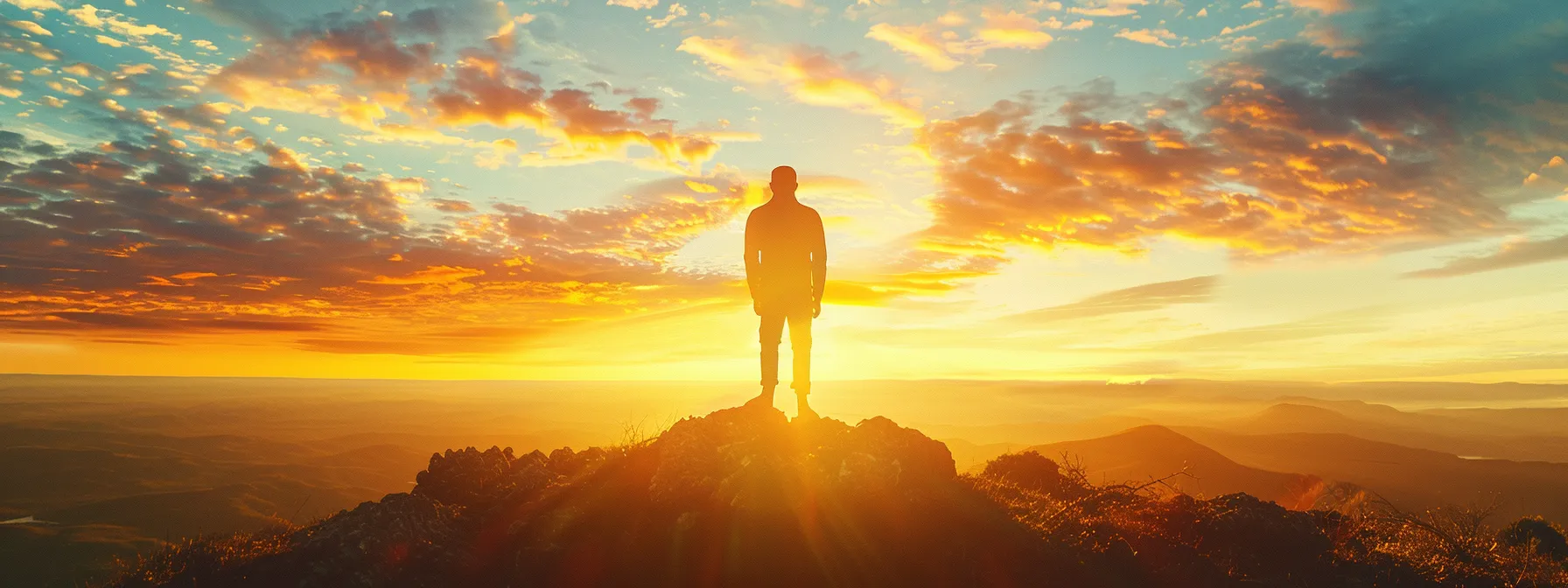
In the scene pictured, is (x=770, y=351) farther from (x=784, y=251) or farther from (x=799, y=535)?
(x=799, y=535)

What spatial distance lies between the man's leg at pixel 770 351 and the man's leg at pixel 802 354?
0.26 m

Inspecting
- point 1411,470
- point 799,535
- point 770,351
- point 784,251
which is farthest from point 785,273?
point 1411,470

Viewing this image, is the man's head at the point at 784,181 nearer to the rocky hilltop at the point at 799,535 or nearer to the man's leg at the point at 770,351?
the man's leg at the point at 770,351

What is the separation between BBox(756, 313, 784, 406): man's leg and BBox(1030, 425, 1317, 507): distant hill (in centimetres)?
5473

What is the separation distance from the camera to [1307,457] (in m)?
104

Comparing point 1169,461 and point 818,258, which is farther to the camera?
point 1169,461

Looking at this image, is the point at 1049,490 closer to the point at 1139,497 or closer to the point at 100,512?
the point at 1139,497

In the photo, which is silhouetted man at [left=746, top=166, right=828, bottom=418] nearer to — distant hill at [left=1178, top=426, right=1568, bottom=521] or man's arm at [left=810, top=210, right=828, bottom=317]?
man's arm at [left=810, top=210, right=828, bottom=317]

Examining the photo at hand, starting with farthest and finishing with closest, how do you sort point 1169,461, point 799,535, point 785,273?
point 1169,461
point 785,273
point 799,535

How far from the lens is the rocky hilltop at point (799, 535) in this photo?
872cm

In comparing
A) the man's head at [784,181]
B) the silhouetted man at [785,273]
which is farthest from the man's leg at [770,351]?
the man's head at [784,181]

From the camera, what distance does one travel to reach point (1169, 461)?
75438 millimetres

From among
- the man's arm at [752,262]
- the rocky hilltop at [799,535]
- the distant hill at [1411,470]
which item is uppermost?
the man's arm at [752,262]

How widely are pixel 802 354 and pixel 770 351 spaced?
56cm
